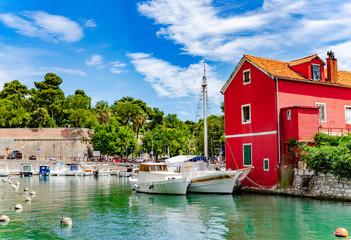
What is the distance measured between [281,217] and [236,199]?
7205 mm

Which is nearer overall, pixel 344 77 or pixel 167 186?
pixel 167 186

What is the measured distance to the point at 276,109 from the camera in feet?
86.6

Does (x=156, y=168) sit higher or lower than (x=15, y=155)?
lower

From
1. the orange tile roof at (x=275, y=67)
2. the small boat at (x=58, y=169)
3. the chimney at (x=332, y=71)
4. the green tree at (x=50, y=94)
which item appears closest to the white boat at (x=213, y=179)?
the orange tile roof at (x=275, y=67)

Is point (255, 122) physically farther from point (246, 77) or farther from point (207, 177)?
point (207, 177)

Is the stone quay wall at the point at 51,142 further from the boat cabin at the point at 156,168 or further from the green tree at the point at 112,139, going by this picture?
the boat cabin at the point at 156,168

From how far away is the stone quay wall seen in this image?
256 feet

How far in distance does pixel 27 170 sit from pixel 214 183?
48443 mm

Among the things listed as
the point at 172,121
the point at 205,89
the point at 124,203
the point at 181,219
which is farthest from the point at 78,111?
the point at 181,219

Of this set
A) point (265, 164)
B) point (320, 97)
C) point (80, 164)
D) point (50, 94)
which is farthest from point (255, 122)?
point (50, 94)

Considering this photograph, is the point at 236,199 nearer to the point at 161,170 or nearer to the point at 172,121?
the point at 161,170

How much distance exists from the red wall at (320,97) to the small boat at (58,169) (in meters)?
49.2

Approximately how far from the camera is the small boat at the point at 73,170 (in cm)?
6362

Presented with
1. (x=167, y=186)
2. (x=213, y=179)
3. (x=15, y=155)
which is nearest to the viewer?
(x=213, y=179)
